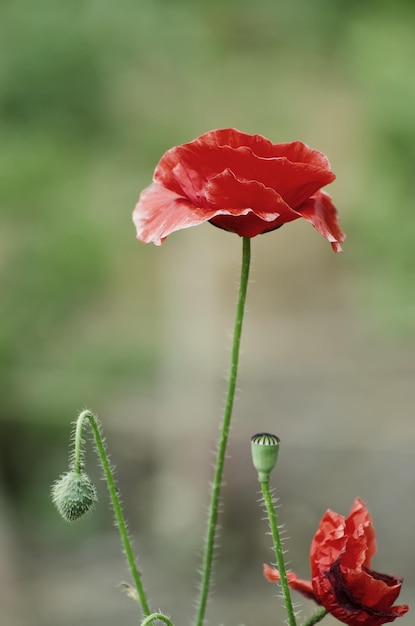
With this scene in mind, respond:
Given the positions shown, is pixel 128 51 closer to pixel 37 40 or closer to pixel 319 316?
pixel 37 40

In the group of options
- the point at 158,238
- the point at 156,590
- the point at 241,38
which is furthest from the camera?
the point at 241,38

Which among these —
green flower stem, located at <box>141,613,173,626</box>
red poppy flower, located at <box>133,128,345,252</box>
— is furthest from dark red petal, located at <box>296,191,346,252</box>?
green flower stem, located at <box>141,613,173,626</box>

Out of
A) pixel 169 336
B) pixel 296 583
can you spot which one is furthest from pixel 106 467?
pixel 169 336

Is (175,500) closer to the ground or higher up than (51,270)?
closer to the ground

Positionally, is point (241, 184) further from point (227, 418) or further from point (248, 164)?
point (227, 418)

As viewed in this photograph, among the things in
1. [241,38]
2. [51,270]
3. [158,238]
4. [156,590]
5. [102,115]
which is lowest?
[156,590]

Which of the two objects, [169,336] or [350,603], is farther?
[169,336]

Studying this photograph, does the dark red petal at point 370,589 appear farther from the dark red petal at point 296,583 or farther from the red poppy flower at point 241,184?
the red poppy flower at point 241,184

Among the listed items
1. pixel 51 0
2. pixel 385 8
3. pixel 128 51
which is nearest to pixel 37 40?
pixel 51 0
